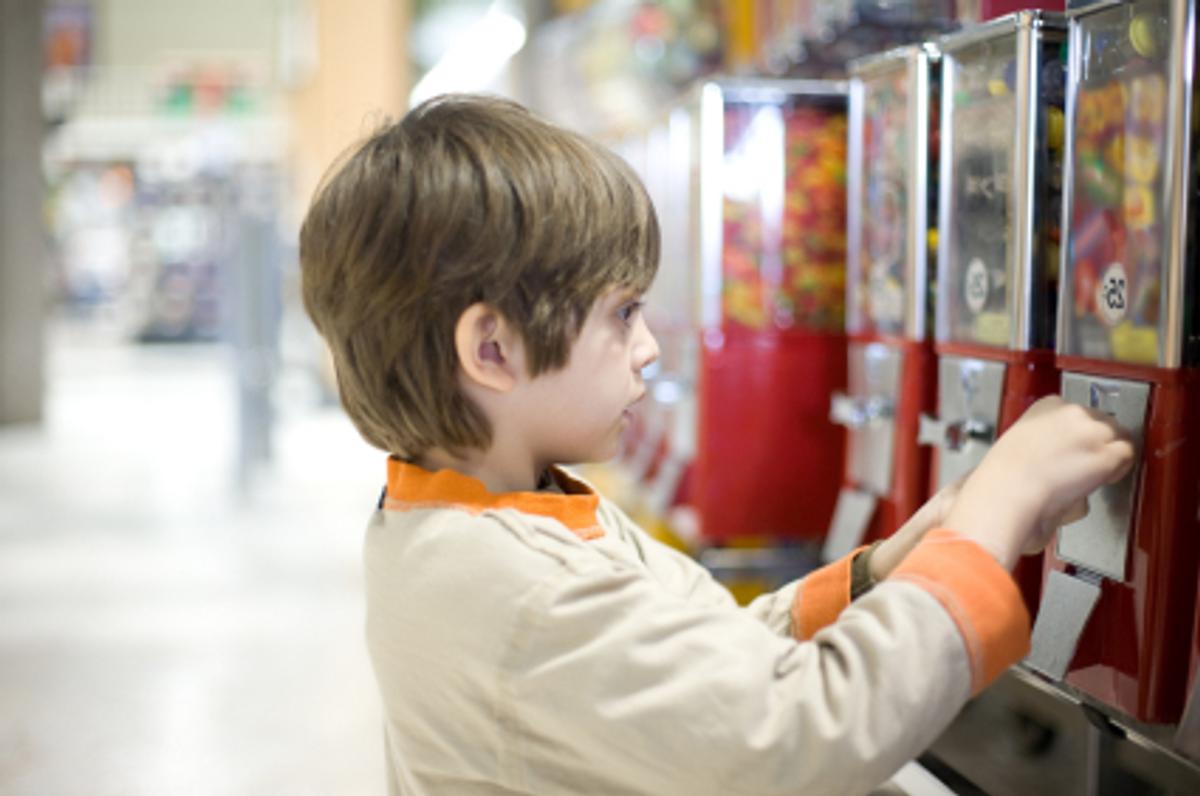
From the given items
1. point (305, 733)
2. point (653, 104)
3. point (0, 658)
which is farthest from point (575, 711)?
point (653, 104)

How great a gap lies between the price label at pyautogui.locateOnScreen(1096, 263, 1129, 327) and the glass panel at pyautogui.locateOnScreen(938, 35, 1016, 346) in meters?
0.17

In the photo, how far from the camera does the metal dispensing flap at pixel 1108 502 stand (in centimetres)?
127

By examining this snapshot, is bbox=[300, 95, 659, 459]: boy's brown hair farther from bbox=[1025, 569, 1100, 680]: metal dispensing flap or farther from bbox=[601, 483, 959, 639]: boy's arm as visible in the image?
bbox=[1025, 569, 1100, 680]: metal dispensing flap

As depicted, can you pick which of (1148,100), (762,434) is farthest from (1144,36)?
(762,434)

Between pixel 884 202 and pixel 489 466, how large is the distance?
1.05 m

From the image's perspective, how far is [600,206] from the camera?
110cm

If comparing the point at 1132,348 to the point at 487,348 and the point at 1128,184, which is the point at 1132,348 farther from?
the point at 487,348

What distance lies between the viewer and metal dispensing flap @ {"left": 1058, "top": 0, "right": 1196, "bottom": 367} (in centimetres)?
122

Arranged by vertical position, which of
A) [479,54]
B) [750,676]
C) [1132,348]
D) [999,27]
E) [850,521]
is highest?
[479,54]

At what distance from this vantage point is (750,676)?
3.24ft

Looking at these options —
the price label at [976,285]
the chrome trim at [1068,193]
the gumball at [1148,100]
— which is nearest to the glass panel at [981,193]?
the price label at [976,285]

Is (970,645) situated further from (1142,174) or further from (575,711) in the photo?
(1142,174)

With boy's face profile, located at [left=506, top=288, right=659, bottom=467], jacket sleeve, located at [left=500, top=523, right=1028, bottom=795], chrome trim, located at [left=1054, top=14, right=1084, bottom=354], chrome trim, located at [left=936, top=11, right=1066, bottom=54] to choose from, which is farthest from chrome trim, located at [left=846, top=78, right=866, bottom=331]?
jacket sleeve, located at [left=500, top=523, right=1028, bottom=795]

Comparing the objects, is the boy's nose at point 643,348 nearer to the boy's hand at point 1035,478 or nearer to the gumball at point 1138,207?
the boy's hand at point 1035,478
